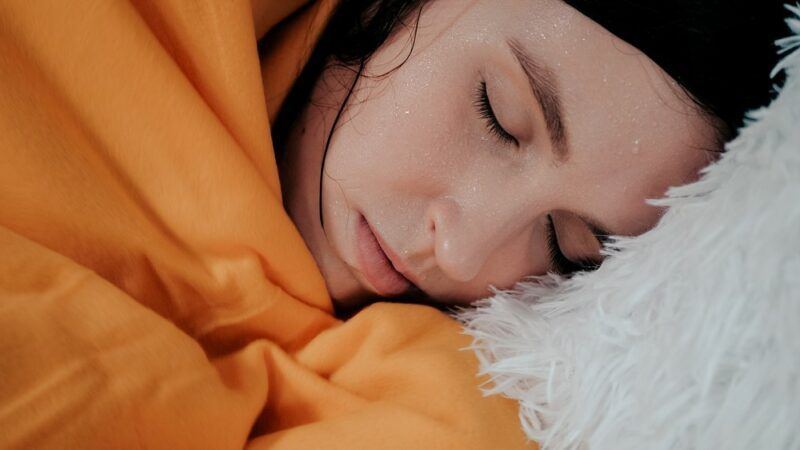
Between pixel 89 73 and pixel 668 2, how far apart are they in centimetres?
54

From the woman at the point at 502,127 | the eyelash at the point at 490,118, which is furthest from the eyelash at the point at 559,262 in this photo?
the eyelash at the point at 490,118

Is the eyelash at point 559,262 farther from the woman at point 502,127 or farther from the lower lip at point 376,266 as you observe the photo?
the lower lip at point 376,266

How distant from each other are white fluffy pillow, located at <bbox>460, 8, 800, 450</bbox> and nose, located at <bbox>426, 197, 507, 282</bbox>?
93mm

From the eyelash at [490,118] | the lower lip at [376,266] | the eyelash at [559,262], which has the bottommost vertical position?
the eyelash at [559,262]

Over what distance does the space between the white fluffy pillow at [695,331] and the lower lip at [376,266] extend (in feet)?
0.46

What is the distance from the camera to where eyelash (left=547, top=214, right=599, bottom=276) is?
0.64 meters

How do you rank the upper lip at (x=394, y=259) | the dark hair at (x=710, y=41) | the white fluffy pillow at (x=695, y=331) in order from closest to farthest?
the white fluffy pillow at (x=695, y=331) → the dark hair at (x=710, y=41) → the upper lip at (x=394, y=259)

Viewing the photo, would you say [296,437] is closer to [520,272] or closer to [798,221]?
[520,272]

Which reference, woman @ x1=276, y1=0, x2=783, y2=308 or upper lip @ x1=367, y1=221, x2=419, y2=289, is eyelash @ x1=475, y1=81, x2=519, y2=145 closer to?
woman @ x1=276, y1=0, x2=783, y2=308

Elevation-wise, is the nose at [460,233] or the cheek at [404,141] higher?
the cheek at [404,141]

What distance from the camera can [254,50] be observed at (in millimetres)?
600

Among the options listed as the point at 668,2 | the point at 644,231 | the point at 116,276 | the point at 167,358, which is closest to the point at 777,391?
the point at 644,231

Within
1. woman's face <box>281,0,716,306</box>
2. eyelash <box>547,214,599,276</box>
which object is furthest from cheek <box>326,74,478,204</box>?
eyelash <box>547,214,599,276</box>

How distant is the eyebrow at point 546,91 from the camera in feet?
1.77
